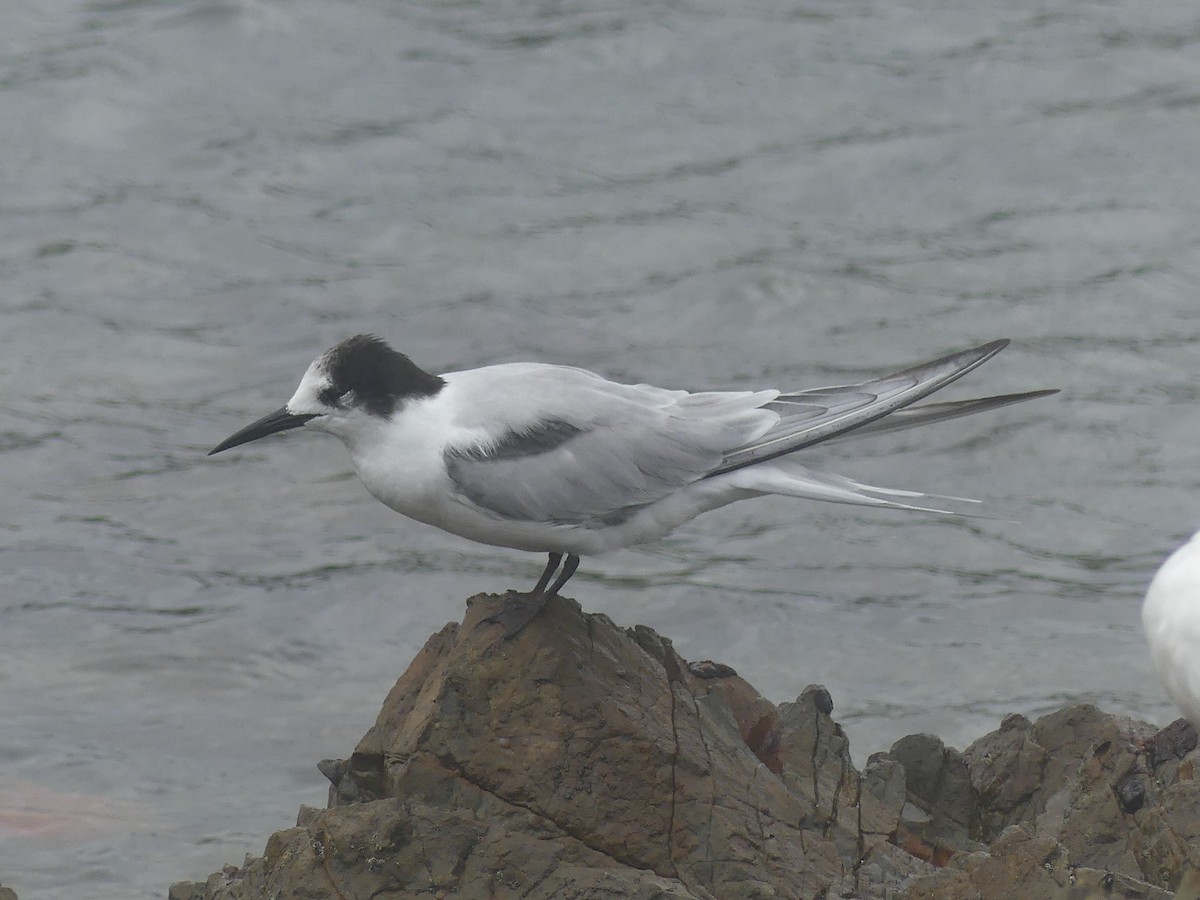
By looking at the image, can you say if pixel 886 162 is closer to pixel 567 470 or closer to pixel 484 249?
pixel 484 249

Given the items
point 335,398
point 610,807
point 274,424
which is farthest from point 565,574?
point 274,424

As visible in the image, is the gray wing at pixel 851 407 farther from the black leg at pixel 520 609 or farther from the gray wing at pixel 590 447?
the black leg at pixel 520 609

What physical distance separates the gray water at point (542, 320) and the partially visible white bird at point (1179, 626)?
2821 millimetres

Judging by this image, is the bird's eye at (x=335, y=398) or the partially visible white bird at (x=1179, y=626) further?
the partially visible white bird at (x=1179, y=626)

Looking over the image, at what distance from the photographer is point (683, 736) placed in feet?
17.3

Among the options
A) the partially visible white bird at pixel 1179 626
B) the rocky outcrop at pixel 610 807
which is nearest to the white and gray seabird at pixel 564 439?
the rocky outcrop at pixel 610 807

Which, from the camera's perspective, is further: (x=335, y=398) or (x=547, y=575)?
(x=547, y=575)

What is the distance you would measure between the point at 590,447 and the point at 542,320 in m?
6.54

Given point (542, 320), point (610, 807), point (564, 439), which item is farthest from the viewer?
point (542, 320)

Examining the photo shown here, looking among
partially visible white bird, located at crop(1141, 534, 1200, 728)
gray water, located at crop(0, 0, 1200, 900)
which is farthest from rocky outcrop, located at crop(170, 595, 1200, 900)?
gray water, located at crop(0, 0, 1200, 900)

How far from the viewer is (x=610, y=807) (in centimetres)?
512

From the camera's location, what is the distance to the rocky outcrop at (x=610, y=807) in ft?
16.3

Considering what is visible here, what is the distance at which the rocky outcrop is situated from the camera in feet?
16.3

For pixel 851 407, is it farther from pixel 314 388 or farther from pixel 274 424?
pixel 274 424
